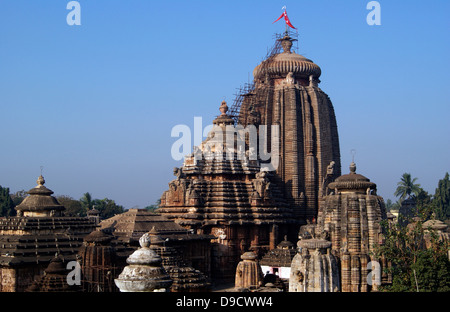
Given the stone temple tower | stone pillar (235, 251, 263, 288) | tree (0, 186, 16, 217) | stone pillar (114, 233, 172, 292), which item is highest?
A: the stone temple tower

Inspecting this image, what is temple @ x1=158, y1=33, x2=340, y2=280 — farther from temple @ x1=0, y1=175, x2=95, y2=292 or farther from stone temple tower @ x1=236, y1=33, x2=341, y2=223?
temple @ x1=0, y1=175, x2=95, y2=292

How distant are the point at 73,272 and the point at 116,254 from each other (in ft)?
10.9

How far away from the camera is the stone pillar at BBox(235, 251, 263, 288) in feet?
137

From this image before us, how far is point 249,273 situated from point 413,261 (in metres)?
13.5

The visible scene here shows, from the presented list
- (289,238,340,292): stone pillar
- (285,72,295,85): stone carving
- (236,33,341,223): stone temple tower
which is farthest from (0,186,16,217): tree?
(289,238,340,292): stone pillar

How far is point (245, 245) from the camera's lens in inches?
2015

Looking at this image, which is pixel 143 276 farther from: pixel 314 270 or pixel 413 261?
pixel 413 261

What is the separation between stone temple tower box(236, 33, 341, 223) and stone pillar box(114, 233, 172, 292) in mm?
44516

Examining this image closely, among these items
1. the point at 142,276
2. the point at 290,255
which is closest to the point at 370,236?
the point at 290,255

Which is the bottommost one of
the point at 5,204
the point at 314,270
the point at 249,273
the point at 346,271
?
the point at 249,273

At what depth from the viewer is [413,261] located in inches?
1222

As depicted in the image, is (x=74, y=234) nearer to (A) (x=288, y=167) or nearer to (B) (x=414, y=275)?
(B) (x=414, y=275)

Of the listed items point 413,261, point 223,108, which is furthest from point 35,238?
point 223,108

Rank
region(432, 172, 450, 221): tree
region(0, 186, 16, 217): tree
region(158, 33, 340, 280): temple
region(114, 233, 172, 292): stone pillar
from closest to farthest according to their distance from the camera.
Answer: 1. region(114, 233, 172, 292): stone pillar
2. region(158, 33, 340, 280): temple
3. region(0, 186, 16, 217): tree
4. region(432, 172, 450, 221): tree
